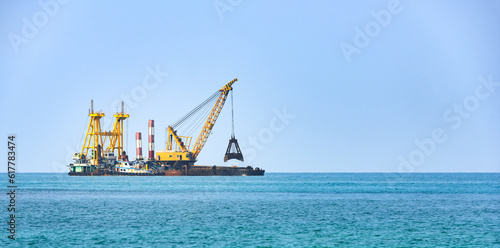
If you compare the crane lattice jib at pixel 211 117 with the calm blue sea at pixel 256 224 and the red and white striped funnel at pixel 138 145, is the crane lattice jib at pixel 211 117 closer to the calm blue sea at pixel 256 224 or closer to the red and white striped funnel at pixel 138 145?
the red and white striped funnel at pixel 138 145

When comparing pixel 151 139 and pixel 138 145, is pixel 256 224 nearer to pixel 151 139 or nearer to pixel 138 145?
pixel 151 139

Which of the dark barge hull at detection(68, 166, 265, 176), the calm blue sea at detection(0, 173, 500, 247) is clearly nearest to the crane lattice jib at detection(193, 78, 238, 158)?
the dark barge hull at detection(68, 166, 265, 176)

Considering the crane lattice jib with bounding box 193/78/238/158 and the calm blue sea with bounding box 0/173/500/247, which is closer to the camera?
the calm blue sea with bounding box 0/173/500/247

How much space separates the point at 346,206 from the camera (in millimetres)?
67688

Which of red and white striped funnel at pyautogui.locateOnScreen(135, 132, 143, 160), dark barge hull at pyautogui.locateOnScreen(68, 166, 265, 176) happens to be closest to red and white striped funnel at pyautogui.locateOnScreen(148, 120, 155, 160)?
red and white striped funnel at pyautogui.locateOnScreen(135, 132, 143, 160)

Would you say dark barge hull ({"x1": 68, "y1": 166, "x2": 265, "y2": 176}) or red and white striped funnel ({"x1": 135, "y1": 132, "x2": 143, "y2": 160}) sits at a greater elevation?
red and white striped funnel ({"x1": 135, "y1": 132, "x2": 143, "y2": 160})

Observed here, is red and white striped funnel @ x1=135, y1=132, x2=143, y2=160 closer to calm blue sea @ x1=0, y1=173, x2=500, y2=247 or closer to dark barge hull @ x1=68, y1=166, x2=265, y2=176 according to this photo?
dark barge hull @ x1=68, y1=166, x2=265, y2=176

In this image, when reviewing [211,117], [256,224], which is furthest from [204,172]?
[256,224]

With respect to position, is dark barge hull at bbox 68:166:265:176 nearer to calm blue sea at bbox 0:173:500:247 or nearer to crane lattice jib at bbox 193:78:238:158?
crane lattice jib at bbox 193:78:238:158

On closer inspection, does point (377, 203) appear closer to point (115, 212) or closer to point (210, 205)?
point (210, 205)

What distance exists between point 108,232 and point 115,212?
599 inches

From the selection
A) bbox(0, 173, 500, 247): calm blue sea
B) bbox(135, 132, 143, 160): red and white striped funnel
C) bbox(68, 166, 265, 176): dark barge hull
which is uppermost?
bbox(135, 132, 143, 160): red and white striped funnel

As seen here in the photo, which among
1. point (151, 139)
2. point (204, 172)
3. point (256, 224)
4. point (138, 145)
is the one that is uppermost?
point (151, 139)

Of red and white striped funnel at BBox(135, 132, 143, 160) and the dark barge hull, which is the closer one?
the dark barge hull
